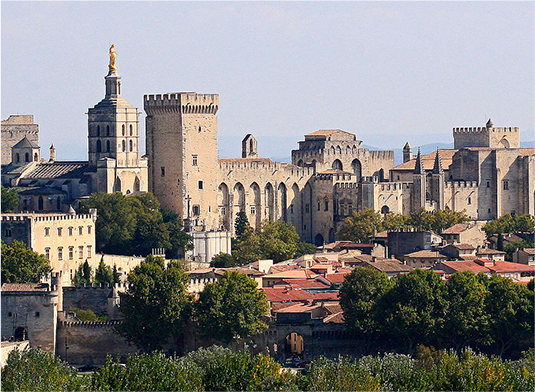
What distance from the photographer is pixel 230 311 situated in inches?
4149

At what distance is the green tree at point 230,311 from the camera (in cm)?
10481

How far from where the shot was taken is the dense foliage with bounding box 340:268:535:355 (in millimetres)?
104688

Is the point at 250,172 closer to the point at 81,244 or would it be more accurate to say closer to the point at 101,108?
the point at 101,108

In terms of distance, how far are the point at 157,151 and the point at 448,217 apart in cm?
2067

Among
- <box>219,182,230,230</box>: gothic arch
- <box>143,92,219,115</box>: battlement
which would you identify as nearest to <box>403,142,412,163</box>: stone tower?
<box>219,182,230,230</box>: gothic arch

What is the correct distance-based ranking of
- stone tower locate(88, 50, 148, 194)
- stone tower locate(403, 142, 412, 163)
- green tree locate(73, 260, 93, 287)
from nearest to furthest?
1. green tree locate(73, 260, 93, 287)
2. stone tower locate(88, 50, 148, 194)
3. stone tower locate(403, 142, 412, 163)

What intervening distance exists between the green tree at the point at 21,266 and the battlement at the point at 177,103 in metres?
31.0

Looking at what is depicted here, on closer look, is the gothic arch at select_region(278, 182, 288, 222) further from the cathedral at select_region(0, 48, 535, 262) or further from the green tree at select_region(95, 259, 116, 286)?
the green tree at select_region(95, 259, 116, 286)

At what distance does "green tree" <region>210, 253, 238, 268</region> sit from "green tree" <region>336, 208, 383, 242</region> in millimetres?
14346

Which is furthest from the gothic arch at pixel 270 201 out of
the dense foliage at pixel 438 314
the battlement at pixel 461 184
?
the dense foliage at pixel 438 314

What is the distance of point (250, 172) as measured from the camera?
152 meters

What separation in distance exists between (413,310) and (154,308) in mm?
12643

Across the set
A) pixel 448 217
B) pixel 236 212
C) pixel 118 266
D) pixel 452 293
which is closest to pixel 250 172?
pixel 236 212

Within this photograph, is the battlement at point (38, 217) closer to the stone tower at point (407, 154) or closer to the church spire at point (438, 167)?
the church spire at point (438, 167)
